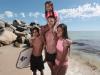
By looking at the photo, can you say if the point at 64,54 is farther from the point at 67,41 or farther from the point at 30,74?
the point at 30,74

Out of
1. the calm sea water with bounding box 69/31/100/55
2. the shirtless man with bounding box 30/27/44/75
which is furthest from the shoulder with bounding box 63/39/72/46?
the calm sea water with bounding box 69/31/100/55

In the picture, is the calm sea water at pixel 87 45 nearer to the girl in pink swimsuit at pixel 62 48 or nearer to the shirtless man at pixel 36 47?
the shirtless man at pixel 36 47

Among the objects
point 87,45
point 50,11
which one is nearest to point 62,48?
point 50,11

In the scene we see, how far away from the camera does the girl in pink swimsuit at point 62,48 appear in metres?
6.07

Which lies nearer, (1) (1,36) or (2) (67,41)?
(2) (67,41)

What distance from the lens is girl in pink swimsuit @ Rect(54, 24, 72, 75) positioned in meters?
6.07

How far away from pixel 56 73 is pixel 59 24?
131 centimetres

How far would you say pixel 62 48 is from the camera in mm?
6109

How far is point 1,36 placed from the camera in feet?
59.5

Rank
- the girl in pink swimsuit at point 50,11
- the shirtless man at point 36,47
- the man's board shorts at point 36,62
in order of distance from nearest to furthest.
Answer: the girl in pink swimsuit at point 50,11 < the shirtless man at point 36,47 < the man's board shorts at point 36,62

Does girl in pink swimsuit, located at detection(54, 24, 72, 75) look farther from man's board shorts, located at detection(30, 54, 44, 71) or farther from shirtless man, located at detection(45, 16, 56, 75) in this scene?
man's board shorts, located at detection(30, 54, 44, 71)

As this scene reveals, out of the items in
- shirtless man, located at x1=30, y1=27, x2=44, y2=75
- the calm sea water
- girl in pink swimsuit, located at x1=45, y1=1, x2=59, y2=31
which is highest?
girl in pink swimsuit, located at x1=45, y1=1, x2=59, y2=31

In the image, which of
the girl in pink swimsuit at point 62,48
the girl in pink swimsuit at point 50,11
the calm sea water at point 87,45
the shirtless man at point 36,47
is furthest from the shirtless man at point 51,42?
the calm sea water at point 87,45

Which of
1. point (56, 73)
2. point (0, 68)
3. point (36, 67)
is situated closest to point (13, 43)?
point (0, 68)
